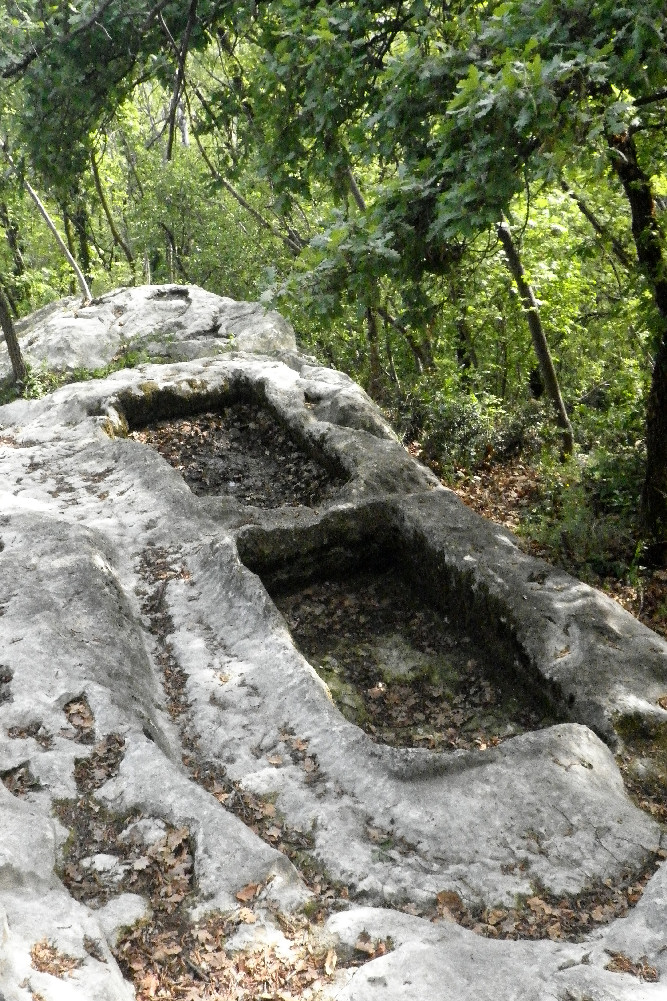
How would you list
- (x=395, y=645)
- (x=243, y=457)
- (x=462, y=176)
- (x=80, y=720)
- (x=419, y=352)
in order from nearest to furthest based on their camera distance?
(x=80, y=720) < (x=462, y=176) < (x=395, y=645) < (x=243, y=457) < (x=419, y=352)

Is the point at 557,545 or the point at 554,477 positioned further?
the point at 554,477

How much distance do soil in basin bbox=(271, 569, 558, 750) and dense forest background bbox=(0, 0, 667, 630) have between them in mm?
2091

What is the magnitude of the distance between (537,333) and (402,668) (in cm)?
689

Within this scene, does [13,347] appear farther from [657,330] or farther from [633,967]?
[633,967]

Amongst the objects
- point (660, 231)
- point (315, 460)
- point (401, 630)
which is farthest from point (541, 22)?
point (315, 460)

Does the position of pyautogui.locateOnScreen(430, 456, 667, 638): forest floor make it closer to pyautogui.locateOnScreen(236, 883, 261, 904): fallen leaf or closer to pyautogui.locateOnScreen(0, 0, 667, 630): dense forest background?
pyautogui.locateOnScreen(0, 0, 667, 630): dense forest background

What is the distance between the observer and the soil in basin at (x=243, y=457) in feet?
31.3

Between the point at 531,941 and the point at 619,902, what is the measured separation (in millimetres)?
690

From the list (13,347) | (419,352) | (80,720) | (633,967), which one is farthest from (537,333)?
(633,967)

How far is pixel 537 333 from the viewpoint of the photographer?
11930mm

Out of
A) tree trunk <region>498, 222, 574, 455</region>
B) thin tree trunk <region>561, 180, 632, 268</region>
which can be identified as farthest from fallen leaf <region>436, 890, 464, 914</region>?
tree trunk <region>498, 222, 574, 455</region>

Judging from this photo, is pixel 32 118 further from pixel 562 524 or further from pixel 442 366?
pixel 442 366

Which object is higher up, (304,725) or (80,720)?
(80,720)

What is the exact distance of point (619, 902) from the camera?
4219mm
